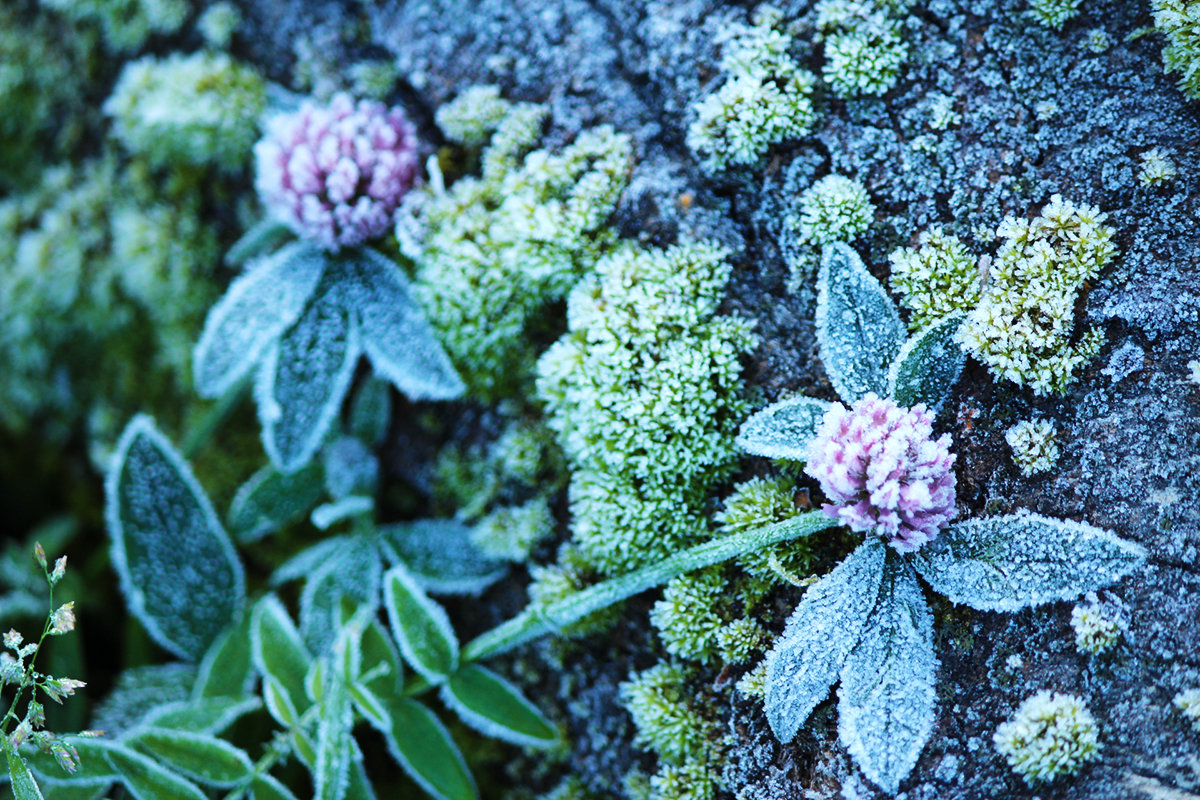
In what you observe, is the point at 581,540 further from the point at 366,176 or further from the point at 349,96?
the point at 349,96

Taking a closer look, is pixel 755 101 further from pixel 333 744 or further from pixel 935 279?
pixel 333 744

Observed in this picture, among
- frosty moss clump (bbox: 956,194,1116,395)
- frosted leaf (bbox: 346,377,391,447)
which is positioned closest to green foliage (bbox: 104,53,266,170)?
frosted leaf (bbox: 346,377,391,447)

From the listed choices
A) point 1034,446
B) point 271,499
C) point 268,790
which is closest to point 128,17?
point 271,499

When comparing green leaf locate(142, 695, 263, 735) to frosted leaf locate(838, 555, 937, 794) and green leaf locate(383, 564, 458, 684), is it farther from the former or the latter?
frosted leaf locate(838, 555, 937, 794)

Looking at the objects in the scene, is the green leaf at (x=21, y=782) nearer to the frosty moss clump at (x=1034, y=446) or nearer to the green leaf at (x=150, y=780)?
Answer: the green leaf at (x=150, y=780)

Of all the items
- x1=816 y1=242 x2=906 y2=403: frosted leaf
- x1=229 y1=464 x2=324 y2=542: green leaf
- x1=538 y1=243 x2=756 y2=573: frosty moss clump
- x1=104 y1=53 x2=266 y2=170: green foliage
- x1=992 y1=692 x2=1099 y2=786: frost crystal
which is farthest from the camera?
x1=104 y1=53 x2=266 y2=170: green foliage

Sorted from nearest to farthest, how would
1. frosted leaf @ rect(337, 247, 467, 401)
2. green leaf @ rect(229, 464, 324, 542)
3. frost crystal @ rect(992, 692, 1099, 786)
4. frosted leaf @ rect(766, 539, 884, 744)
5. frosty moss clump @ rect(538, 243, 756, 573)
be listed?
frost crystal @ rect(992, 692, 1099, 786) → frosted leaf @ rect(766, 539, 884, 744) → frosty moss clump @ rect(538, 243, 756, 573) → frosted leaf @ rect(337, 247, 467, 401) → green leaf @ rect(229, 464, 324, 542)
